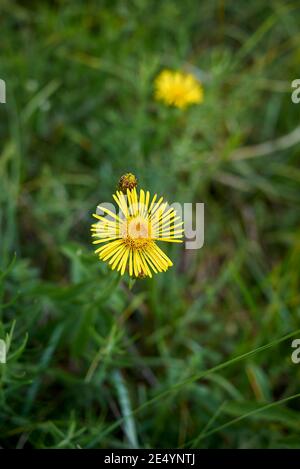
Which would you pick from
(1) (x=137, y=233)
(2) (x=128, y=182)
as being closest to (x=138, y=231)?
(1) (x=137, y=233)

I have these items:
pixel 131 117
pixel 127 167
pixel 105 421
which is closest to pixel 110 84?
pixel 131 117

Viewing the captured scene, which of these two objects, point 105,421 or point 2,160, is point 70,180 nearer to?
point 2,160

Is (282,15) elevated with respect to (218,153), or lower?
elevated

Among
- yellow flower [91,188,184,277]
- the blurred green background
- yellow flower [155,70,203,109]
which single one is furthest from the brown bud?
yellow flower [155,70,203,109]

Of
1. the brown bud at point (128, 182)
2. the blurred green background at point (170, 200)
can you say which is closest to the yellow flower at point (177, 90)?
the blurred green background at point (170, 200)

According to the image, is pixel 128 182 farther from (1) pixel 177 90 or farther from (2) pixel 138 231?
(1) pixel 177 90

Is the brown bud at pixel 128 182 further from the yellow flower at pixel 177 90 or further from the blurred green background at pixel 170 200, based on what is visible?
the yellow flower at pixel 177 90
